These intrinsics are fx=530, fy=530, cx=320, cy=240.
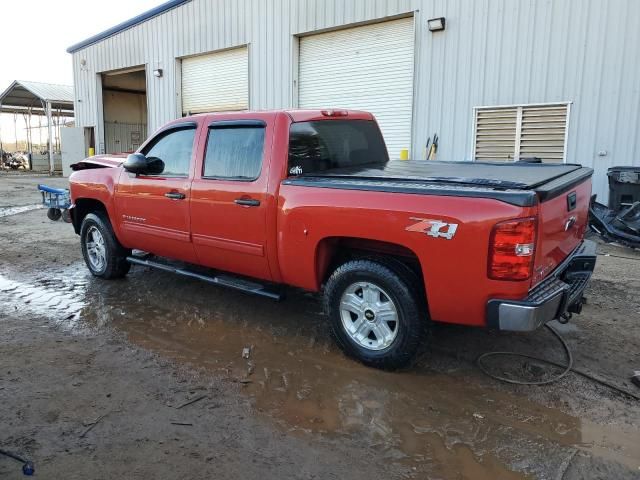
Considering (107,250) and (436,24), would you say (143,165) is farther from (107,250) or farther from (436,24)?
(436,24)

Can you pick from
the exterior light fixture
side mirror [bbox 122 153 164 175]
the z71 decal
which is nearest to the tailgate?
the z71 decal

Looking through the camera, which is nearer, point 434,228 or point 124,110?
point 434,228

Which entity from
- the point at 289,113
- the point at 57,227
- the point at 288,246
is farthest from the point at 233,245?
the point at 57,227

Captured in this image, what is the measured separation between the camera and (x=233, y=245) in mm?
4559

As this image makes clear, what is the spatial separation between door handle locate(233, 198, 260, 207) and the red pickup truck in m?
0.01

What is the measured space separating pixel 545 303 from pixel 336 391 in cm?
145

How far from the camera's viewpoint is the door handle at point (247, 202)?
4.28 m

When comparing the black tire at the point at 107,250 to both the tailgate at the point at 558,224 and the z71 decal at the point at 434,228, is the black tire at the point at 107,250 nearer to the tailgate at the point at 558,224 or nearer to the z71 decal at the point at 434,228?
the z71 decal at the point at 434,228

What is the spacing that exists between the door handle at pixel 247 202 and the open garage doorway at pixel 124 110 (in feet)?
66.1

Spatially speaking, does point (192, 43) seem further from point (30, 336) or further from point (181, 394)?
point (181, 394)

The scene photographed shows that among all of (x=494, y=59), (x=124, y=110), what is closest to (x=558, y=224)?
(x=494, y=59)

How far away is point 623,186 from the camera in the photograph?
8.81 metres

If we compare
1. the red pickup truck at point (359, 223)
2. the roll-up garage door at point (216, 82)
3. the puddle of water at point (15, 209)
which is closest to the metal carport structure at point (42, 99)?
the roll-up garage door at point (216, 82)

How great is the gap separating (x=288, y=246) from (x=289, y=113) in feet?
3.66
